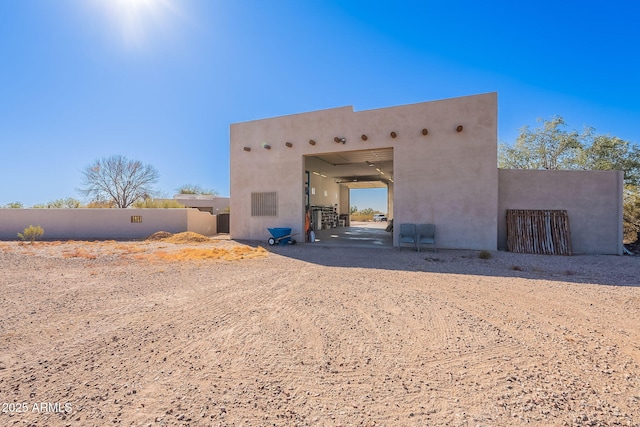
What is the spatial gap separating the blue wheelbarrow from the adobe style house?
1.90 ft

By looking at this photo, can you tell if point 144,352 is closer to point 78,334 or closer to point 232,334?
point 232,334

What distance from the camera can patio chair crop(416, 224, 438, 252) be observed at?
9.58 metres

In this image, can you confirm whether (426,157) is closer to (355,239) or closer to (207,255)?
(355,239)

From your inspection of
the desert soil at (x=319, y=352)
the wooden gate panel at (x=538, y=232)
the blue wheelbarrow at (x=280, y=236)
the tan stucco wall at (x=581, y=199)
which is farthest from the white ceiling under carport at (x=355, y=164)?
the desert soil at (x=319, y=352)

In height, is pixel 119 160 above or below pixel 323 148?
above

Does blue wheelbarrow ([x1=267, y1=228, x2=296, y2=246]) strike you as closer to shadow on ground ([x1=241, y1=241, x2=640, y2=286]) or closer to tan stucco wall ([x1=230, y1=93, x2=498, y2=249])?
tan stucco wall ([x1=230, y1=93, x2=498, y2=249])

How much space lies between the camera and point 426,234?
386 inches

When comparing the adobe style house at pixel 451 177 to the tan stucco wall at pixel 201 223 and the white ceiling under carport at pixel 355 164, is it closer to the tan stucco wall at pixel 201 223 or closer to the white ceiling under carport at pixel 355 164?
the white ceiling under carport at pixel 355 164

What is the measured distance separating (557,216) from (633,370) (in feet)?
29.2

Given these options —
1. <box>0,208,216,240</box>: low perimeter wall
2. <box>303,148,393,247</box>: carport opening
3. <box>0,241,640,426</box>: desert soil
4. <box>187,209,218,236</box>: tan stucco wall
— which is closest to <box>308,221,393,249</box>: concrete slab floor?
<box>303,148,393,247</box>: carport opening

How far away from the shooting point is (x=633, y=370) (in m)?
2.42

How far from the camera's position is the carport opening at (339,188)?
12914 mm

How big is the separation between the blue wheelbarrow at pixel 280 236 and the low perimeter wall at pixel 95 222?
654cm

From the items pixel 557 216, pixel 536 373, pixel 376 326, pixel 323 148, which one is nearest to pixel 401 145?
pixel 323 148
